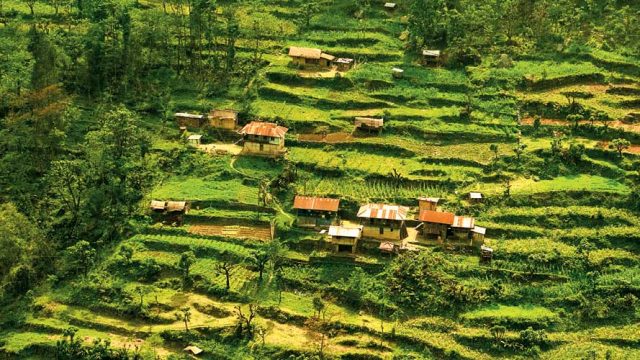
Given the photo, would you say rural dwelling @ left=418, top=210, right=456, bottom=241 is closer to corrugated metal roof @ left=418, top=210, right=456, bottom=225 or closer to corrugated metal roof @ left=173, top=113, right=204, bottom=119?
corrugated metal roof @ left=418, top=210, right=456, bottom=225

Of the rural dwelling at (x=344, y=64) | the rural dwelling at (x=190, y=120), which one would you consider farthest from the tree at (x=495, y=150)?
the rural dwelling at (x=190, y=120)

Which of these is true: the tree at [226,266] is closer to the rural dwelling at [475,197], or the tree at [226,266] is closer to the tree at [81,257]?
the tree at [81,257]

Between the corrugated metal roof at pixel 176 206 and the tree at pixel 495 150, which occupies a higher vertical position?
the tree at pixel 495 150

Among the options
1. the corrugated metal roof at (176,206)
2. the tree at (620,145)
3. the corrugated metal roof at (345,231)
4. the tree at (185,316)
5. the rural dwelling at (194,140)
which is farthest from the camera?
the rural dwelling at (194,140)

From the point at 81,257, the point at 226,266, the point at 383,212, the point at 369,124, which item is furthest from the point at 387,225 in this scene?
the point at 81,257

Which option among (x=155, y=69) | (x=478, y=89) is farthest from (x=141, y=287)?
(x=478, y=89)

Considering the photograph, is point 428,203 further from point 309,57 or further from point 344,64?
point 309,57

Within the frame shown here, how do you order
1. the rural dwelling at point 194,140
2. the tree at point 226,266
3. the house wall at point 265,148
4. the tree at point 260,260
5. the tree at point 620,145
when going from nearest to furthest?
the tree at point 226,266, the tree at point 260,260, the tree at point 620,145, the house wall at point 265,148, the rural dwelling at point 194,140
